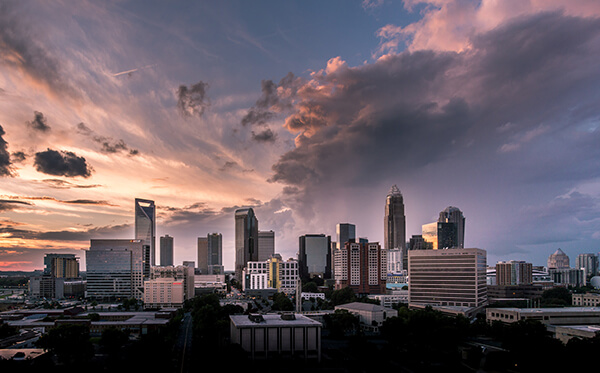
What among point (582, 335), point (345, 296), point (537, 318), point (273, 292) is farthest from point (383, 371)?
point (273, 292)

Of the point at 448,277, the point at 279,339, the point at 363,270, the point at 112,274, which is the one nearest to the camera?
the point at 279,339

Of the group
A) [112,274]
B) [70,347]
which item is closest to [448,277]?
[70,347]

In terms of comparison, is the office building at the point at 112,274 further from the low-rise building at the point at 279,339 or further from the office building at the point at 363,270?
the low-rise building at the point at 279,339

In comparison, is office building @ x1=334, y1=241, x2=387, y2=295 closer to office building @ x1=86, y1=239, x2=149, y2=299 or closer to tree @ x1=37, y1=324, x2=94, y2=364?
office building @ x1=86, y1=239, x2=149, y2=299

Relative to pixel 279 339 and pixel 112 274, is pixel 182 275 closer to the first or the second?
pixel 112 274

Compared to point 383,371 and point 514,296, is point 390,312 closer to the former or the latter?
point 383,371

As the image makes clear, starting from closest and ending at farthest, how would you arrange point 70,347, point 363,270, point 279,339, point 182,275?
point 70,347 < point 279,339 < point 182,275 < point 363,270

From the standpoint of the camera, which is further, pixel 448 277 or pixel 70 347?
pixel 448 277

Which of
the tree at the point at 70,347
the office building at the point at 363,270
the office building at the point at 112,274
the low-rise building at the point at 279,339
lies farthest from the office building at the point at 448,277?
the office building at the point at 112,274
